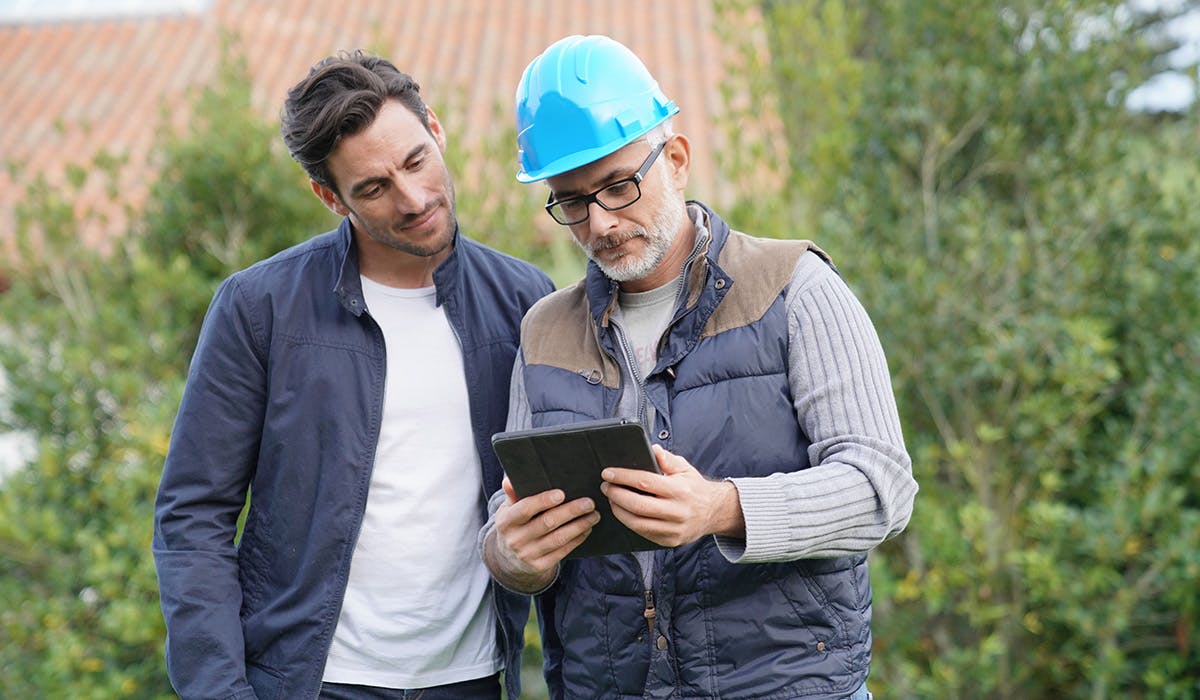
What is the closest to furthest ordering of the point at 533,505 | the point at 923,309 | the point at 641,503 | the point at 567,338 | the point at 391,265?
the point at 641,503 → the point at 533,505 → the point at 567,338 → the point at 391,265 → the point at 923,309

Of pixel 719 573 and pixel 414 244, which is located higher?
pixel 414 244

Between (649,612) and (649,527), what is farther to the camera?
(649,612)

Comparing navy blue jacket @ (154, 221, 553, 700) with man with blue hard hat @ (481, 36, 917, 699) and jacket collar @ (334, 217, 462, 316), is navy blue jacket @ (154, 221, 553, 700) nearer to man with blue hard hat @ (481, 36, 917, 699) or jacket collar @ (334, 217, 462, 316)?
jacket collar @ (334, 217, 462, 316)

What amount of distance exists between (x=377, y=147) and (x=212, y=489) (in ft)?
2.63

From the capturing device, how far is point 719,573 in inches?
83.4

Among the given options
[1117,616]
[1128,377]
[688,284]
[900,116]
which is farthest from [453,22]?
[688,284]

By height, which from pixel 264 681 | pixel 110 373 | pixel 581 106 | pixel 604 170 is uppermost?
pixel 581 106

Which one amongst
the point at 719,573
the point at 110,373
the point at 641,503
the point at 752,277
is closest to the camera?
the point at 641,503

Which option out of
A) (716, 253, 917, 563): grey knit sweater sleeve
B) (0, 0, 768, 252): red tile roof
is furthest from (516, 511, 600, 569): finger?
(0, 0, 768, 252): red tile roof

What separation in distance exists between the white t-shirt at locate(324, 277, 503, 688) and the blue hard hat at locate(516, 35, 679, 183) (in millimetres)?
521

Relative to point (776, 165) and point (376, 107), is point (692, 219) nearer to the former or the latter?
point (376, 107)

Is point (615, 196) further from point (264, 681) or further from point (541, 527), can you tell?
point (264, 681)

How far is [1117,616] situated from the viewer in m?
4.24

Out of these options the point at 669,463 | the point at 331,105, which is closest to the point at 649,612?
the point at 669,463
